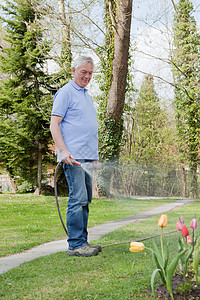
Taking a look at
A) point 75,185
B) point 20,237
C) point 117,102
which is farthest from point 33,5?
point 75,185

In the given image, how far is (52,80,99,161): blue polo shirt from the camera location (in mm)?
2953

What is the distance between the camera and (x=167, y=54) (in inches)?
514

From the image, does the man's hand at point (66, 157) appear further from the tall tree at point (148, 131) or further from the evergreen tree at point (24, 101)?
the tall tree at point (148, 131)

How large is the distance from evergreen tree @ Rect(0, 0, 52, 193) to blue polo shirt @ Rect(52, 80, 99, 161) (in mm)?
9700

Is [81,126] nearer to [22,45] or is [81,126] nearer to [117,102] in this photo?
[117,102]

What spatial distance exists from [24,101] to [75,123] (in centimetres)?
1042

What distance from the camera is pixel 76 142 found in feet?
9.73

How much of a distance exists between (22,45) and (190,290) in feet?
43.0

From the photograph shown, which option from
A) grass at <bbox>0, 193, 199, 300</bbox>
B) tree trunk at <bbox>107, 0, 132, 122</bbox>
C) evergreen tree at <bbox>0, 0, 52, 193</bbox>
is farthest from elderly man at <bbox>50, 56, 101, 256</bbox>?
evergreen tree at <bbox>0, 0, 52, 193</bbox>

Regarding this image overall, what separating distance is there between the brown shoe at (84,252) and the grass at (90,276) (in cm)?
6

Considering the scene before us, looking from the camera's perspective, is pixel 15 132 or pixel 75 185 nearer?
pixel 75 185

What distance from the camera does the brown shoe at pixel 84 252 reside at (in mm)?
2846

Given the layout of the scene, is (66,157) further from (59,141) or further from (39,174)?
(39,174)

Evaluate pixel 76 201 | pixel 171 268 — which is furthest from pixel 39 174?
pixel 171 268
